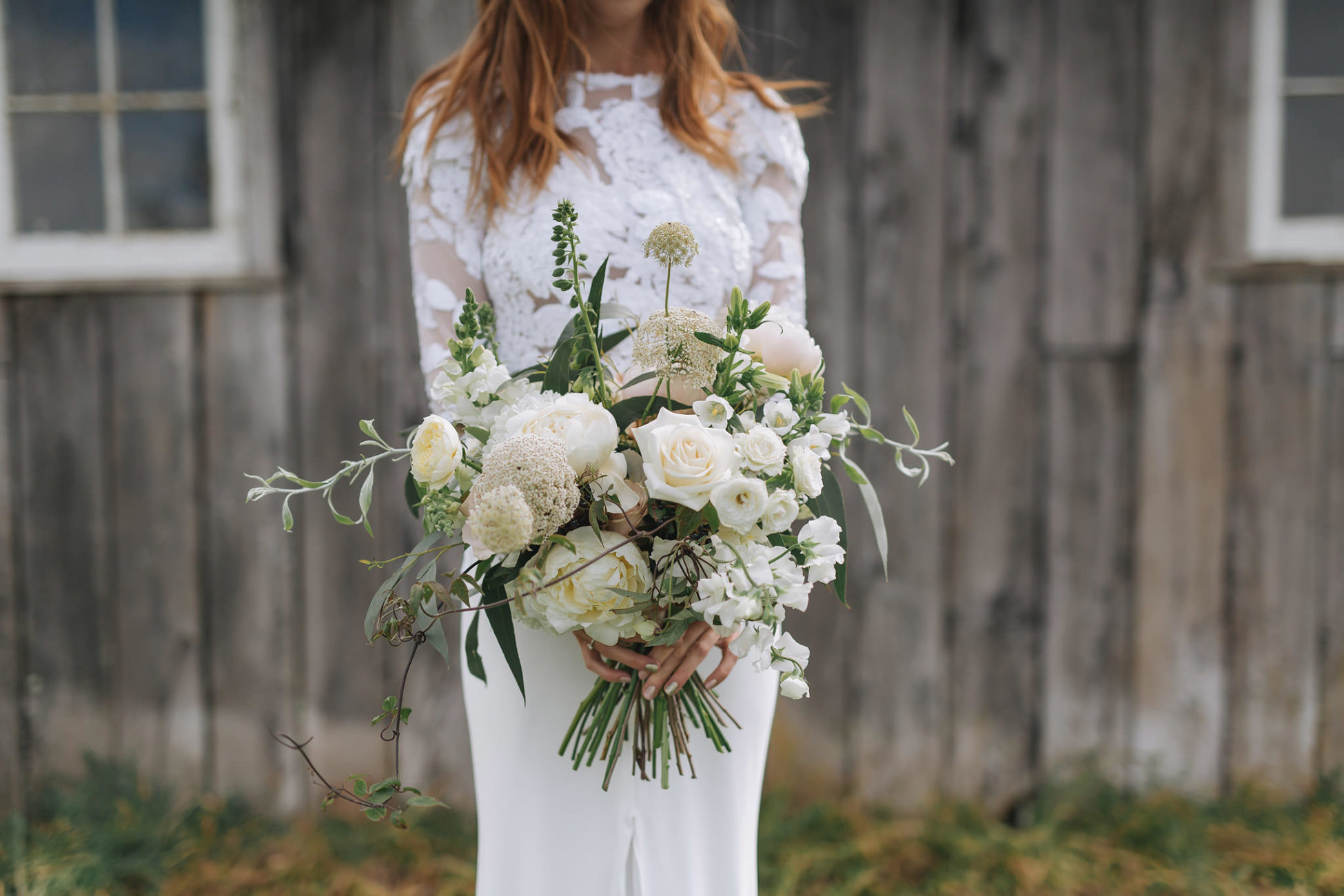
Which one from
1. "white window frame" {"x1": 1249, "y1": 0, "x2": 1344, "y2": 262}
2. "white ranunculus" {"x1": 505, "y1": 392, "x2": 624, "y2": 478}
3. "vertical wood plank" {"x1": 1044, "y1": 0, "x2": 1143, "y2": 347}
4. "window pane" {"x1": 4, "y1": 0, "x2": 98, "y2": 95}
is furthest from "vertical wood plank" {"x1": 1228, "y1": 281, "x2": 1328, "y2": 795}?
"window pane" {"x1": 4, "y1": 0, "x2": 98, "y2": 95}

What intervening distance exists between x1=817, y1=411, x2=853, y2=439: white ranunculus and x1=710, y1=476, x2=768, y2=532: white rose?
6.2 inches

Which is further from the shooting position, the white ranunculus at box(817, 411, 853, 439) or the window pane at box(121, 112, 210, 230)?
the window pane at box(121, 112, 210, 230)

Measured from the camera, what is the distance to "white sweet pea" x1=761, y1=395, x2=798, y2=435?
948 millimetres

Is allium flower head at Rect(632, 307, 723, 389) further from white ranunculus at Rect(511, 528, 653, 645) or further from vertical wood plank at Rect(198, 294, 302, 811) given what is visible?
vertical wood plank at Rect(198, 294, 302, 811)

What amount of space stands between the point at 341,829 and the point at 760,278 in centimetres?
189

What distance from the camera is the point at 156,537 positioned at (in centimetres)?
235

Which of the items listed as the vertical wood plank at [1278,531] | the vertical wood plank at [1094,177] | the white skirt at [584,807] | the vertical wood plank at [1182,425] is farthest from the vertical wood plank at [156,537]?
the vertical wood plank at [1278,531]

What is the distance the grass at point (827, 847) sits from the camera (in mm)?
2170

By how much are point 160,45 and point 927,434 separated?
2.34 metres

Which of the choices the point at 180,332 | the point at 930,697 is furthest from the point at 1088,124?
the point at 180,332

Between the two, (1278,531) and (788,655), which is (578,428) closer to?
(788,655)

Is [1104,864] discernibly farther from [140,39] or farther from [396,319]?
[140,39]

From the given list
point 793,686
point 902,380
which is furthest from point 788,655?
point 902,380

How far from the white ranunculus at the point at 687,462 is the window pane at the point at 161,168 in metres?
2.05
